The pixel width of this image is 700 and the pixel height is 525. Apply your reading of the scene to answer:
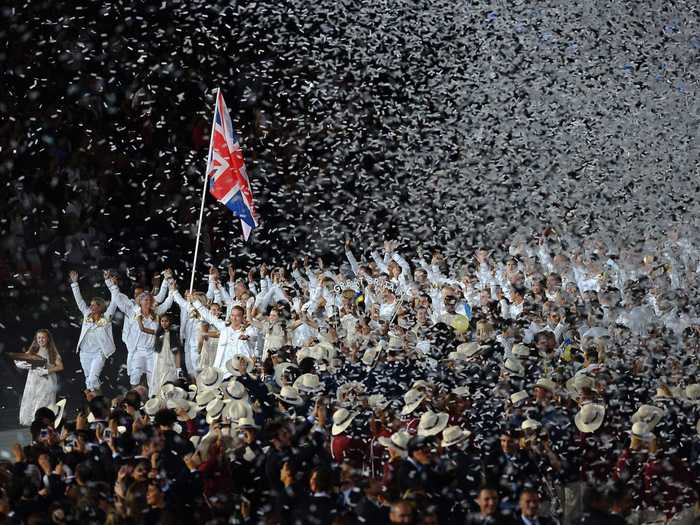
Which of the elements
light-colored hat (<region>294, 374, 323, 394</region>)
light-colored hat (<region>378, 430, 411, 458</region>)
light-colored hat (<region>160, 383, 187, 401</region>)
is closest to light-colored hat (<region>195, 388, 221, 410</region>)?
light-colored hat (<region>160, 383, 187, 401</region>)

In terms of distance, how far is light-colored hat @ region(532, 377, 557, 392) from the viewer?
9086 millimetres

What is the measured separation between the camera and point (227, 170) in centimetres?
1612

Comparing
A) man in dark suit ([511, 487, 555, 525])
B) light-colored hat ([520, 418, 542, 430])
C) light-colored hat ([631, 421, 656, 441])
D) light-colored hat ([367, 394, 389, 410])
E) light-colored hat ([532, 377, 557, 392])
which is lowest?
man in dark suit ([511, 487, 555, 525])

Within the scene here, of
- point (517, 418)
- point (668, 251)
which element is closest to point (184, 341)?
point (668, 251)

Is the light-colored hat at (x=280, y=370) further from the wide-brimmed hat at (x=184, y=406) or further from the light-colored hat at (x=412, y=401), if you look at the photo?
the light-colored hat at (x=412, y=401)

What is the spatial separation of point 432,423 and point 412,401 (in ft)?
2.24

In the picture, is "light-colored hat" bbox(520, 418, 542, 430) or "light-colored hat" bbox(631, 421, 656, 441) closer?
"light-colored hat" bbox(631, 421, 656, 441)

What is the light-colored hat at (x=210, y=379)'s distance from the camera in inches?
408

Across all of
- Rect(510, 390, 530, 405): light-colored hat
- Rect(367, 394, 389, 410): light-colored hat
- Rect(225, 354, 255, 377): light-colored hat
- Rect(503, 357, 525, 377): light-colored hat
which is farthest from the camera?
Rect(225, 354, 255, 377): light-colored hat

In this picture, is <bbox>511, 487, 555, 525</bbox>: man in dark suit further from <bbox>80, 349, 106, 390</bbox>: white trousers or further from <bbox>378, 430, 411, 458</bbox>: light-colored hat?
<bbox>80, 349, 106, 390</bbox>: white trousers

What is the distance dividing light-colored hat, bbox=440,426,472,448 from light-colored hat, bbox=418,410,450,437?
0.28 feet

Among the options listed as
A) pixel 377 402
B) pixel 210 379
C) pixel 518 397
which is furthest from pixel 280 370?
pixel 518 397

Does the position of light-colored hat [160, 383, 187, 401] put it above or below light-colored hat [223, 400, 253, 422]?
above

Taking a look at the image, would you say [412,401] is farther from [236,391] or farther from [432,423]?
[236,391]
